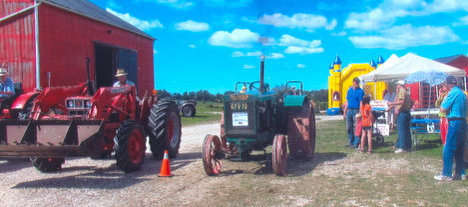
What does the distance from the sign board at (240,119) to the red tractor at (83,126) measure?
5.61ft

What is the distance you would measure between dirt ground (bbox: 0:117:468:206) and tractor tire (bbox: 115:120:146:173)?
198mm

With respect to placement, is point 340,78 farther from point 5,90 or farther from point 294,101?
point 5,90

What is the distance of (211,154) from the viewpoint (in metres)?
6.38

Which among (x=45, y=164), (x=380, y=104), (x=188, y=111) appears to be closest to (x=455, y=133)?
(x=380, y=104)

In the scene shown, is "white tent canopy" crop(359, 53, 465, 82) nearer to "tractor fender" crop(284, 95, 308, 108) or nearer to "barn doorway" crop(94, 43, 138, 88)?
"tractor fender" crop(284, 95, 308, 108)

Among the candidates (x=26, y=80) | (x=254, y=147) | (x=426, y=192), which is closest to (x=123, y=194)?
(x=254, y=147)

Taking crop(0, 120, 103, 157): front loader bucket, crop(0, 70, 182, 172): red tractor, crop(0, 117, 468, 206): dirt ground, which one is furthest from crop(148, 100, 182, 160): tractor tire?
crop(0, 120, 103, 157): front loader bucket

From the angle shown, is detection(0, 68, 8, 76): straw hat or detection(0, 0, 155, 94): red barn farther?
detection(0, 0, 155, 94): red barn

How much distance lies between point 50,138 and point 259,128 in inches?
131

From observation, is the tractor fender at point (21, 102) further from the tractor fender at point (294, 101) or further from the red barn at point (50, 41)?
the tractor fender at point (294, 101)

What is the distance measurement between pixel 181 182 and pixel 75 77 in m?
8.23

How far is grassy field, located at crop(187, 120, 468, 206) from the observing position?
4.87 meters

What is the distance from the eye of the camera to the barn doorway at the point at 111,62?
1428 centimetres

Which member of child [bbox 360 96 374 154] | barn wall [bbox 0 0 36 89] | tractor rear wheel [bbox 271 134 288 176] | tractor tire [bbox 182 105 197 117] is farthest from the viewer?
tractor tire [bbox 182 105 197 117]
